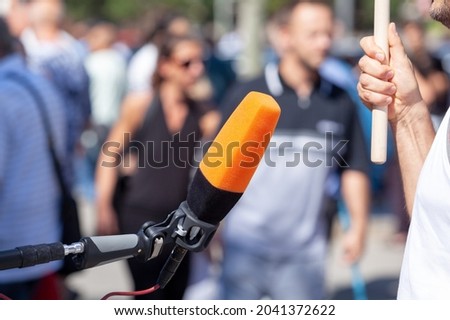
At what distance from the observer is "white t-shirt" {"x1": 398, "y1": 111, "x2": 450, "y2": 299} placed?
6.38 ft

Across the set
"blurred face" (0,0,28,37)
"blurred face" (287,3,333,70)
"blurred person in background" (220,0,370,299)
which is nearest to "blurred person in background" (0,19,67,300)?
"blurred person in background" (220,0,370,299)

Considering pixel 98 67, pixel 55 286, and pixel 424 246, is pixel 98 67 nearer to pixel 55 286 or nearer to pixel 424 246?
pixel 55 286

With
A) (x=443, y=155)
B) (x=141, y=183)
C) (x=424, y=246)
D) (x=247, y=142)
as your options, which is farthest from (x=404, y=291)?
(x=141, y=183)

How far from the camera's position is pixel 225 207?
2.03m

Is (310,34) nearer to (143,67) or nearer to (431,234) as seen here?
(431,234)

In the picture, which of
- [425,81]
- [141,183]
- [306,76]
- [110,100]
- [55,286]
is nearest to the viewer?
[55,286]

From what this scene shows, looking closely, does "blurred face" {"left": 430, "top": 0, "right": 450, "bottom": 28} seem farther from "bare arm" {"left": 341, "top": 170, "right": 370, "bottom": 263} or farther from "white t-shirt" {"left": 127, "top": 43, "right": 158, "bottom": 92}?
"white t-shirt" {"left": 127, "top": 43, "right": 158, "bottom": 92}

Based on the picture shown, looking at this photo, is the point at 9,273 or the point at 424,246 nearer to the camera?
the point at 424,246

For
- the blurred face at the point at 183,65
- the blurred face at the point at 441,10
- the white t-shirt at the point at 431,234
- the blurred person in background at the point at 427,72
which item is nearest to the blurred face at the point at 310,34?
the blurred face at the point at 183,65

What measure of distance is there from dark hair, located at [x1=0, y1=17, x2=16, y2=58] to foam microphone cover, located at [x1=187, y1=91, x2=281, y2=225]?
8.57ft

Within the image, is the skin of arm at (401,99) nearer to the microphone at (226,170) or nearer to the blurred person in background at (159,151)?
the microphone at (226,170)

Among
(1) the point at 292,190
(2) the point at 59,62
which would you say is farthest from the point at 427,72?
(1) the point at 292,190

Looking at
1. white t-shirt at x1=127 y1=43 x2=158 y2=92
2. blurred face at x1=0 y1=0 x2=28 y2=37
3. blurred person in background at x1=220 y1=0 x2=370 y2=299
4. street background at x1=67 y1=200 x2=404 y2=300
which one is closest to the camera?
blurred person in background at x1=220 y1=0 x2=370 y2=299

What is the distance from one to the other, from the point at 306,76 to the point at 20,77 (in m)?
1.43
